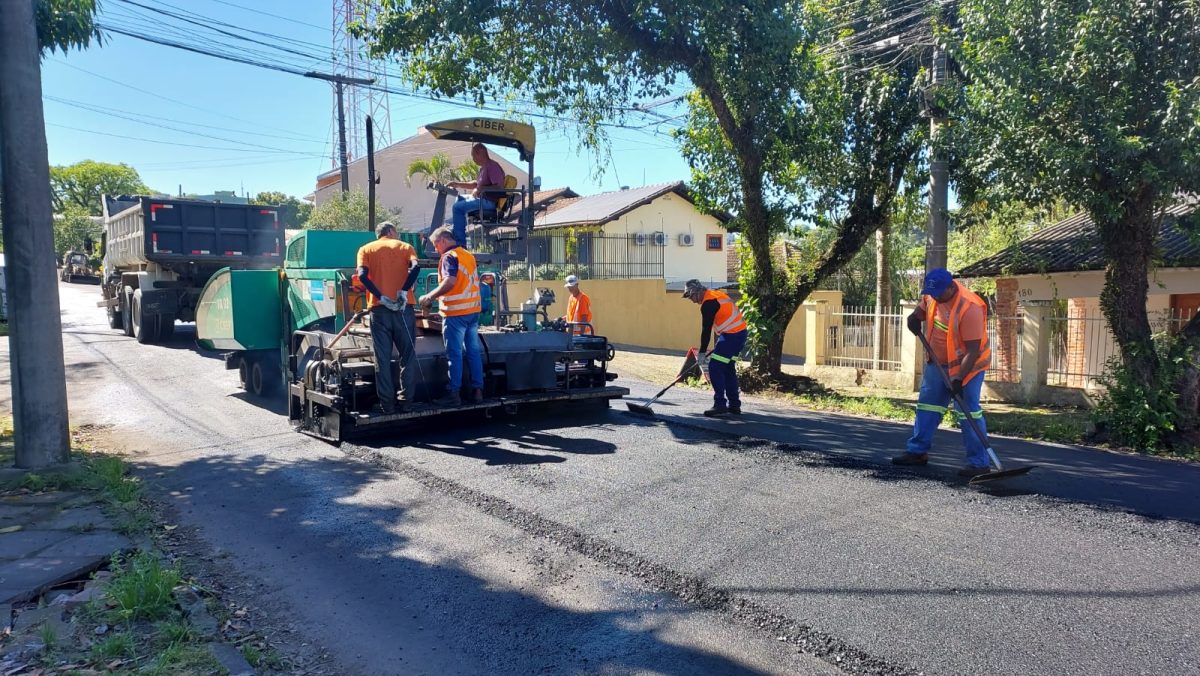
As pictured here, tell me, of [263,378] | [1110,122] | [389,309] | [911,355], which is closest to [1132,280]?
[1110,122]

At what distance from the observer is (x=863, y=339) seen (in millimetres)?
14406

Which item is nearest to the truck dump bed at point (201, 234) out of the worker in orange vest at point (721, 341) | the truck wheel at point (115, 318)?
the truck wheel at point (115, 318)

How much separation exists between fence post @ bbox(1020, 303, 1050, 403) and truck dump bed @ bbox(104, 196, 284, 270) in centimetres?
1392

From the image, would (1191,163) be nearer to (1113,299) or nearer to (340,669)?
(1113,299)

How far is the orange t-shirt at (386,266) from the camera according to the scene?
7285 mm

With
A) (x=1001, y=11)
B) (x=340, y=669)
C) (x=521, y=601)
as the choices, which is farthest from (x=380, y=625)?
(x=1001, y=11)

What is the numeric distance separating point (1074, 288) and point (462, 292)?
12.1 m

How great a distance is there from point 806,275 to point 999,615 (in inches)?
359

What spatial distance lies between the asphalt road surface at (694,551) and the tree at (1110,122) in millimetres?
1777

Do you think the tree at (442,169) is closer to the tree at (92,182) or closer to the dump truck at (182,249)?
the dump truck at (182,249)

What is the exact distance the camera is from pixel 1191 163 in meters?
A: 7.20

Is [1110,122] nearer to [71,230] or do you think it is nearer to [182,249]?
[182,249]

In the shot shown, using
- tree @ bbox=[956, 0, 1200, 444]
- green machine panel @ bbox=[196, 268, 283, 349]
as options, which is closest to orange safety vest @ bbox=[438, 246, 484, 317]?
green machine panel @ bbox=[196, 268, 283, 349]

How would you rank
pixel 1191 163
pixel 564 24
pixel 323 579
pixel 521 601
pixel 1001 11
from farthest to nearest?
pixel 564 24 < pixel 1001 11 < pixel 1191 163 < pixel 323 579 < pixel 521 601
